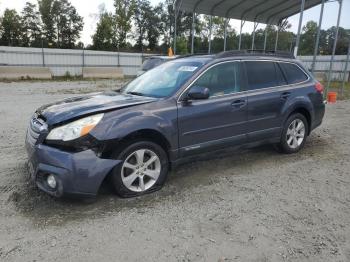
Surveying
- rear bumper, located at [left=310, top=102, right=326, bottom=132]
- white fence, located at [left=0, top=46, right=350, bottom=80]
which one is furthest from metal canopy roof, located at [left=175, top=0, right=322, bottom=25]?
rear bumper, located at [left=310, top=102, right=326, bottom=132]

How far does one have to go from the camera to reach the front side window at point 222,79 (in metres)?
4.64

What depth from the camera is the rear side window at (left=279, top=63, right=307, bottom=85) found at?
578cm

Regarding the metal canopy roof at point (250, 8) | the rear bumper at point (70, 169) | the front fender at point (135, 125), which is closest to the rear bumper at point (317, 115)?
the front fender at point (135, 125)

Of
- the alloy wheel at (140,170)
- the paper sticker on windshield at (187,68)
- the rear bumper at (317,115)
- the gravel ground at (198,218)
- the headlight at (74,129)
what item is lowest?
the gravel ground at (198,218)

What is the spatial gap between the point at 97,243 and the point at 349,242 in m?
2.40

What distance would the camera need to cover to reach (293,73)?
5902mm

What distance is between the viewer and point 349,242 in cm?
319

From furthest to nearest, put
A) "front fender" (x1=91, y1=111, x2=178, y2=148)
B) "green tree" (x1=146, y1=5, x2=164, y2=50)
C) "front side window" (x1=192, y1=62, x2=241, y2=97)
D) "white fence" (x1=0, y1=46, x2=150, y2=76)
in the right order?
"green tree" (x1=146, y1=5, x2=164, y2=50)
"white fence" (x1=0, y1=46, x2=150, y2=76)
"front side window" (x1=192, y1=62, x2=241, y2=97)
"front fender" (x1=91, y1=111, x2=178, y2=148)

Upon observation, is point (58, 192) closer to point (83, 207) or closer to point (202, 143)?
point (83, 207)

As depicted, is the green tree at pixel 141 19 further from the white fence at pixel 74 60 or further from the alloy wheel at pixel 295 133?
the alloy wheel at pixel 295 133

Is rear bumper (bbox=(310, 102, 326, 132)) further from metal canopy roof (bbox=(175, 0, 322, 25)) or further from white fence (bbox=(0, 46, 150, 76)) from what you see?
white fence (bbox=(0, 46, 150, 76))

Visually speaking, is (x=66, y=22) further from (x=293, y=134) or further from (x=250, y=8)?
(x=293, y=134)

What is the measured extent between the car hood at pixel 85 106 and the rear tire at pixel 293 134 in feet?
8.75

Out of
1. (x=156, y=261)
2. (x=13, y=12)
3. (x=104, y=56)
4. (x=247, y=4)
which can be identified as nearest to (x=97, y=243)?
(x=156, y=261)
